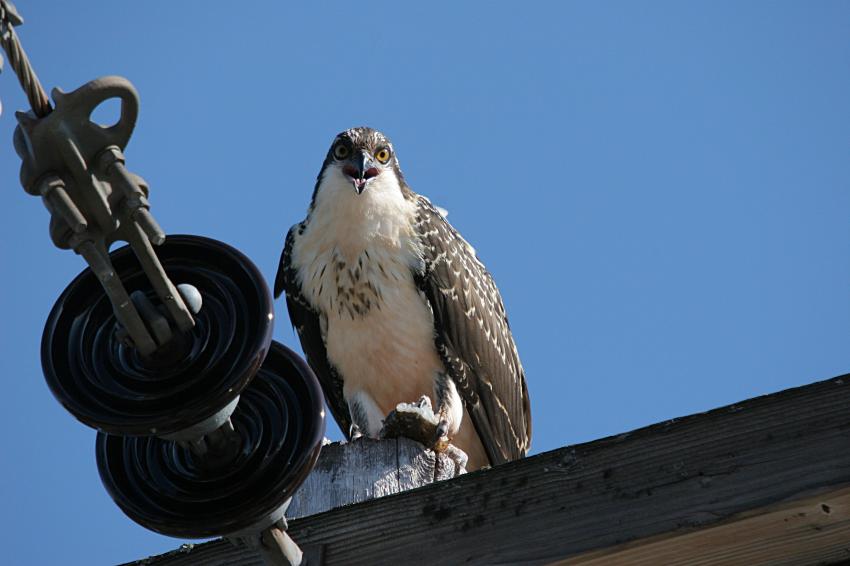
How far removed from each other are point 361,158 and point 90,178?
481 cm

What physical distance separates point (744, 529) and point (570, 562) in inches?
15.0

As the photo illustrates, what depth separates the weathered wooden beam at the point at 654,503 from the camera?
286 cm

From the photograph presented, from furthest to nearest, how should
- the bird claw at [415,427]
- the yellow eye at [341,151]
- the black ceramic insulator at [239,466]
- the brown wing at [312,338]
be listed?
1. the yellow eye at [341,151]
2. the brown wing at [312,338]
3. the bird claw at [415,427]
4. the black ceramic insulator at [239,466]

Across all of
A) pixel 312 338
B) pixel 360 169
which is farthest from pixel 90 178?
pixel 360 169

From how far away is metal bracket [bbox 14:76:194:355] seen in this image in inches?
85.8

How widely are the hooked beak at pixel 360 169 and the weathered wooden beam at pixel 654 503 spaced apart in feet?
12.6

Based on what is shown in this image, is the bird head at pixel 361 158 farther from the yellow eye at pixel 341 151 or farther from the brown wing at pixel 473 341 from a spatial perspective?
the brown wing at pixel 473 341

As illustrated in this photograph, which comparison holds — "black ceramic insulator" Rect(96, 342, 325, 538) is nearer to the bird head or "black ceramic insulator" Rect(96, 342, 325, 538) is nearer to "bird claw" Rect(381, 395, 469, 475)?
"bird claw" Rect(381, 395, 469, 475)

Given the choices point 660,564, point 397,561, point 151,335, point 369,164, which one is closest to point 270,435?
point 151,335

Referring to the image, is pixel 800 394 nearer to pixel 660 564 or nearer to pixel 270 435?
pixel 660 564

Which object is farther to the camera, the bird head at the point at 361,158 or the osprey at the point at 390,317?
the bird head at the point at 361,158

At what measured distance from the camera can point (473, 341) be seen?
6.74 meters

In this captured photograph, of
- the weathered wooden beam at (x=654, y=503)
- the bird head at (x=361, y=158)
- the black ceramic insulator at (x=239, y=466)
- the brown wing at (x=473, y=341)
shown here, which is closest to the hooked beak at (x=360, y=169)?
the bird head at (x=361, y=158)

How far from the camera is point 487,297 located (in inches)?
280
